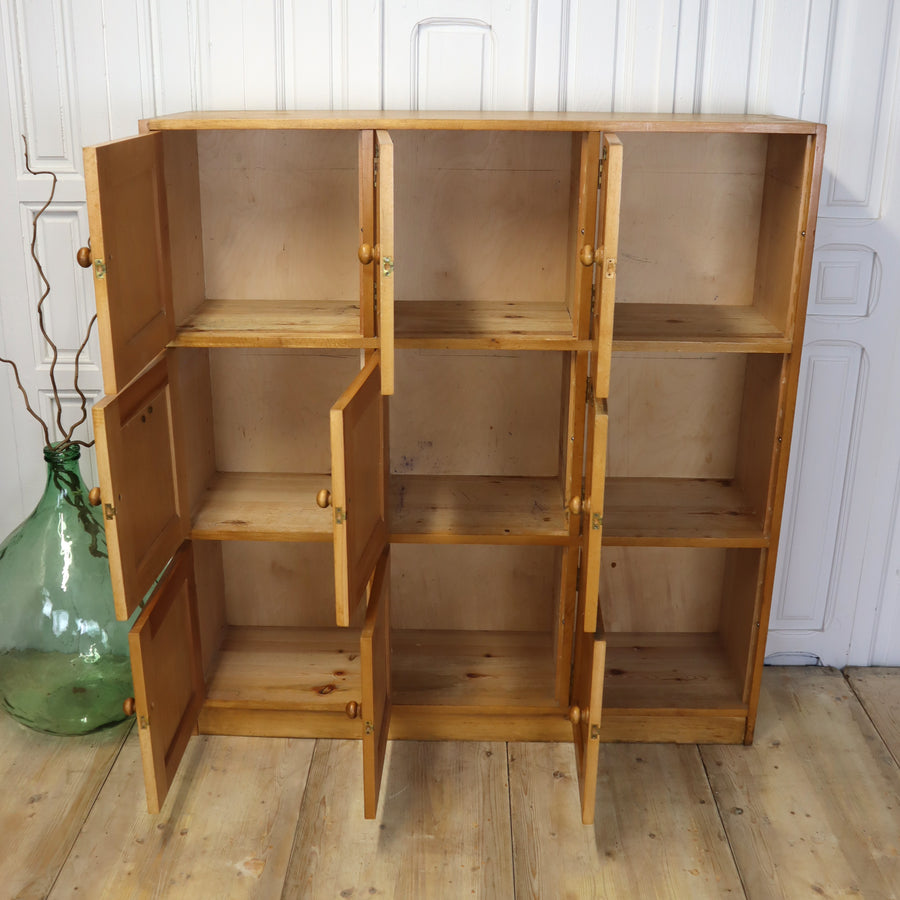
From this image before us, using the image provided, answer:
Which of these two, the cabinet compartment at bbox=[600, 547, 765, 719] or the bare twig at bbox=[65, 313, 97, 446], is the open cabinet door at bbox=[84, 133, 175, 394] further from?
the cabinet compartment at bbox=[600, 547, 765, 719]

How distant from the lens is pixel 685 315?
242 centimetres

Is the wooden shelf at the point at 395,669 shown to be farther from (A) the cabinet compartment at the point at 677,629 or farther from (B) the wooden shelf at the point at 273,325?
(B) the wooden shelf at the point at 273,325

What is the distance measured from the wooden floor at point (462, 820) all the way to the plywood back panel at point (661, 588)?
0.36 meters

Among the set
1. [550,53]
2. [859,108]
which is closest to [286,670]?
[550,53]

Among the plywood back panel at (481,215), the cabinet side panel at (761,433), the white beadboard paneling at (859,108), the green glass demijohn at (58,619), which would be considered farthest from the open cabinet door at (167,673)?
the white beadboard paneling at (859,108)

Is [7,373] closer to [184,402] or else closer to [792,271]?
[184,402]

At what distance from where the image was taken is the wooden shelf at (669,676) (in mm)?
2557

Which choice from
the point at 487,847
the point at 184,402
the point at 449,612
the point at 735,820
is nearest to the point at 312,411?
the point at 184,402

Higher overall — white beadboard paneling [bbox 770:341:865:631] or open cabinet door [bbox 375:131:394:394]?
open cabinet door [bbox 375:131:394:394]

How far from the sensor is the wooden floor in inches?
83.4

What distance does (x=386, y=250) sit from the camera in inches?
72.6

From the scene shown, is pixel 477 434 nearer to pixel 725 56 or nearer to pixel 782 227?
pixel 782 227

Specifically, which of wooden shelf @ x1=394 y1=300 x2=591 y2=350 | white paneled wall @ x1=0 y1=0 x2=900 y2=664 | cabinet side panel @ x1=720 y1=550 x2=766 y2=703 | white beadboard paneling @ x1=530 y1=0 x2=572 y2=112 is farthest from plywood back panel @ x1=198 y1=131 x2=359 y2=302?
cabinet side panel @ x1=720 y1=550 x2=766 y2=703

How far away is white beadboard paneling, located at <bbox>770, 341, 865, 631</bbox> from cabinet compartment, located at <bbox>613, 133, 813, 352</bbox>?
1.00 feet
